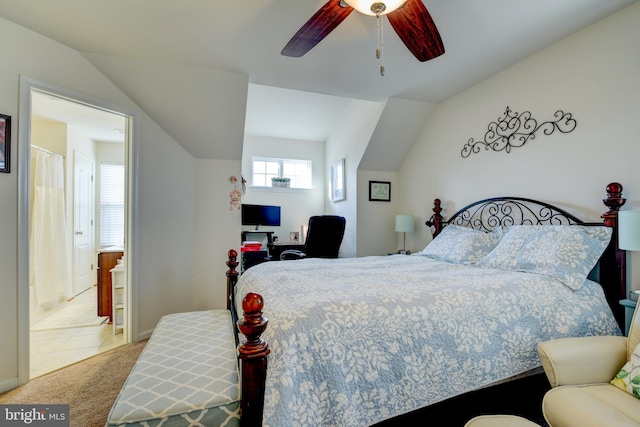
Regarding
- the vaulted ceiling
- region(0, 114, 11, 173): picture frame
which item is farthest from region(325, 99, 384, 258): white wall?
region(0, 114, 11, 173): picture frame

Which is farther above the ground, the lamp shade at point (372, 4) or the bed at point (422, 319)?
the lamp shade at point (372, 4)

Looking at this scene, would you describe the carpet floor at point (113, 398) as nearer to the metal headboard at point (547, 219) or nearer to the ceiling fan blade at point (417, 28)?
the metal headboard at point (547, 219)

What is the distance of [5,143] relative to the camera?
6.47 feet

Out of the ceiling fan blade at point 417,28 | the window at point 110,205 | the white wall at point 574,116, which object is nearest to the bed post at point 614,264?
the white wall at point 574,116

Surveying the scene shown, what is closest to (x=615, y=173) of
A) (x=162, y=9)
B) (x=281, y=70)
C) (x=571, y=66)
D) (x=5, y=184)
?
(x=571, y=66)

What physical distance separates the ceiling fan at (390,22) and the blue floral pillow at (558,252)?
1.49m

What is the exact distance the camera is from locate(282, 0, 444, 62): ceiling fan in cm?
150

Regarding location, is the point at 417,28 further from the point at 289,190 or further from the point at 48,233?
the point at 48,233

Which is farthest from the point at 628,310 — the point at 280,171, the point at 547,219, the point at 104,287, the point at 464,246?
the point at 280,171

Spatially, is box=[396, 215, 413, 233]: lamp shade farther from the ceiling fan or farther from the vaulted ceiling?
the ceiling fan

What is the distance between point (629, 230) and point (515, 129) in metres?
1.37

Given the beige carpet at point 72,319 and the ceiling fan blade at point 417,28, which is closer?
the ceiling fan blade at point 417,28

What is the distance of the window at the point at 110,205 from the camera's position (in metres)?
4.79

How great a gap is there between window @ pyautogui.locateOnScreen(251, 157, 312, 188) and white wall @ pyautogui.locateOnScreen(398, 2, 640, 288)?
9.08 feet
